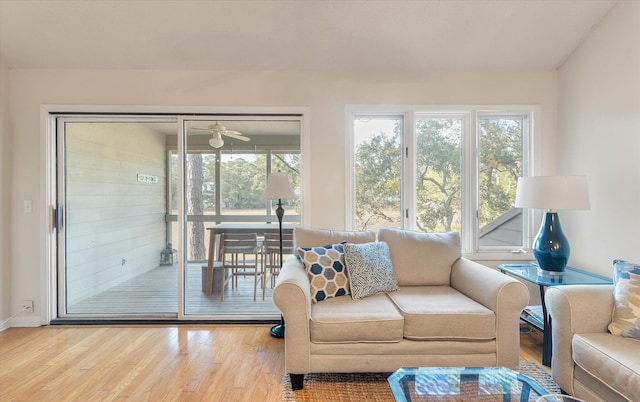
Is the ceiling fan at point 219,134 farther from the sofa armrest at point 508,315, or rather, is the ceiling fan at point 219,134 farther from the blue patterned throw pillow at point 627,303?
the blue patterned throw pillow at point 627,303

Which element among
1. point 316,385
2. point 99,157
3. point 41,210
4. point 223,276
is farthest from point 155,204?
point 316,385

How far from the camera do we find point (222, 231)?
3.23 m

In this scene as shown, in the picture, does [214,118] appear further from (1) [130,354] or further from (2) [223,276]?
(1) [130,354]

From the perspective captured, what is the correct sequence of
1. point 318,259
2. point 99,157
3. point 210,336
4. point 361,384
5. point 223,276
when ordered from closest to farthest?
point 361,384, point 318,259, point 210,336, point 223,276, point 99,157

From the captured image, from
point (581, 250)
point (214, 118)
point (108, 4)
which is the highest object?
point (108, 4)

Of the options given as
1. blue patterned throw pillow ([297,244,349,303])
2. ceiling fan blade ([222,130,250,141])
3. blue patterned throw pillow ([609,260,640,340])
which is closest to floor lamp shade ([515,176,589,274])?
blue patterned throw pillow ([609,260,640,340])

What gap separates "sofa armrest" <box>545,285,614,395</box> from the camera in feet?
5.80

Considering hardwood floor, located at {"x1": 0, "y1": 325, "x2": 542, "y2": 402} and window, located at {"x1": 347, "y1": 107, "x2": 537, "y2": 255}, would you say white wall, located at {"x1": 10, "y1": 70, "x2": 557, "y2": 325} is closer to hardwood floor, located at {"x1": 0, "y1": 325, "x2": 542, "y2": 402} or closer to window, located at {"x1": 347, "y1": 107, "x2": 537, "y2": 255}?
window, located at {"x1": 347, "y1": 107, "x2": 537, "y2": 255}

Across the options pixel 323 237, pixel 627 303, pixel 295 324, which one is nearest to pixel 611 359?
pixel 627 303

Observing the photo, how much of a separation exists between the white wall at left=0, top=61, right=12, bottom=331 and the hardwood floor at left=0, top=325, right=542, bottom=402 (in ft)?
0.95

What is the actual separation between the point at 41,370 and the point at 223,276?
1468 millimetres

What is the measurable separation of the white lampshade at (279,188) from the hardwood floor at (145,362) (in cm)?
121

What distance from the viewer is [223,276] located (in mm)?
3258

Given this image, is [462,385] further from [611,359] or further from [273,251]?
[273,251]
